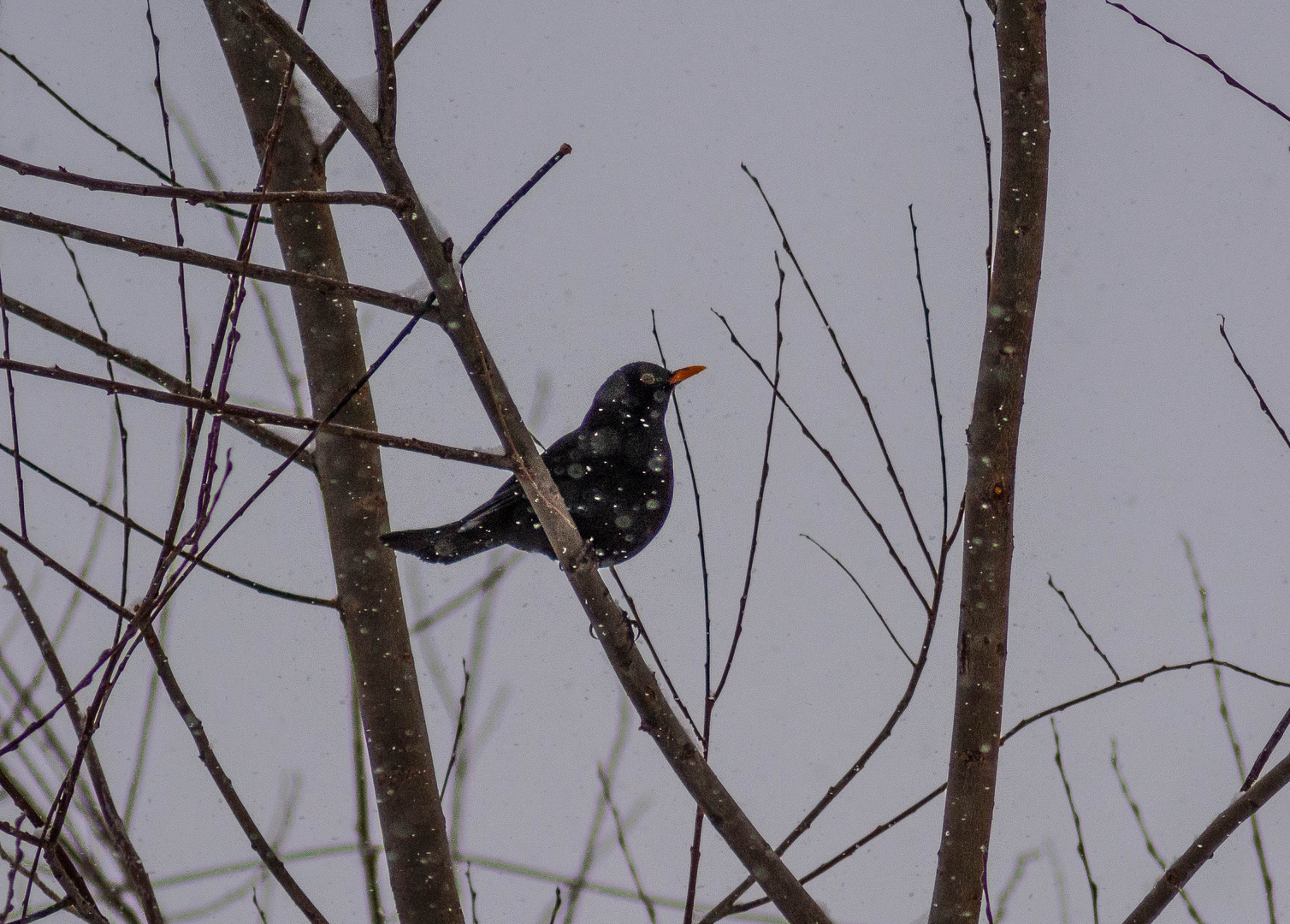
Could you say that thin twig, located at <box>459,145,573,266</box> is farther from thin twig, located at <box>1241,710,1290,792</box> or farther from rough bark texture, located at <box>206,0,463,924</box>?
thin twig, located at <box>1241,710,1290,792</box>

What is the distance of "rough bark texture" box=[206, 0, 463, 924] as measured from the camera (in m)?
2.04

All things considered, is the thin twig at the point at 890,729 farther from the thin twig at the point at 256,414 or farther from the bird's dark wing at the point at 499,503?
the bird's dark wing at the point at 499,503

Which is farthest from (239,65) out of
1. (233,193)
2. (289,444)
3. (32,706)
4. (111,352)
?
(32,706)

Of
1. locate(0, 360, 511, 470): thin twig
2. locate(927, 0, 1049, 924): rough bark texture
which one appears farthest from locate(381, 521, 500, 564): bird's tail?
locate(927, 0, 1049, 924): rough bark texture

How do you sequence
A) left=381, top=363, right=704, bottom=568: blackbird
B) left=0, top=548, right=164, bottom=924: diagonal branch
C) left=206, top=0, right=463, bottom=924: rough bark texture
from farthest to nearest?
1. left=381, top=363, right=704, bottom=568: blackbird
2. left=206, top=0, right=463, bottom=924: rough bark texture
3. left=0, top=548, right=164, bottom=924: diagonal branch

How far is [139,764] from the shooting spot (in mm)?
2301

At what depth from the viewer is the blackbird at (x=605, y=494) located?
296 cm

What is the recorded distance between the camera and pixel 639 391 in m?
3.39

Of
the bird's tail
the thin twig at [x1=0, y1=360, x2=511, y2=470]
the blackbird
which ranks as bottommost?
the thin twig at [x1=0, y1=360, x2=511, y2=470]

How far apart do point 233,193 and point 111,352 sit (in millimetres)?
431

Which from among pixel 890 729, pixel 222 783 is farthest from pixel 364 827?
pixel 890 729

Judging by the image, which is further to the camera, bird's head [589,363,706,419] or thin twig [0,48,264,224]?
bird's head [589,363,706,419]

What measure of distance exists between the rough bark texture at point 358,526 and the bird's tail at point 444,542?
0.62 feet

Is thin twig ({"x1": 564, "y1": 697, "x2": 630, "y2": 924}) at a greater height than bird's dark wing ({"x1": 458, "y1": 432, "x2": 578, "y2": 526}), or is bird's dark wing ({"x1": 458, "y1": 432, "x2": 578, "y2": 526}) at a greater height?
bird's dark wing ({"x1": 458, "y1": 432, "x2": 578, "y2": 526})
